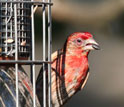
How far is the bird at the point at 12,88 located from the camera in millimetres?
6008

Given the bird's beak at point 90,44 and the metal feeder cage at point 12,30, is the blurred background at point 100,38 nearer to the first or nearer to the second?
the bird's beak at point 90,44

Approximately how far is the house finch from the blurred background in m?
2.09

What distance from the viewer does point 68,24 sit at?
390 inches

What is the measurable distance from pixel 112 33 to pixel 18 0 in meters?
4.07

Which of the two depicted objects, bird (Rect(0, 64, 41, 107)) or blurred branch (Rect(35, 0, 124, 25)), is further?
blurred branch (Rect(35, 0, 124, 25))

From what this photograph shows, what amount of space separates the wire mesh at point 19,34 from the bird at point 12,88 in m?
0.08

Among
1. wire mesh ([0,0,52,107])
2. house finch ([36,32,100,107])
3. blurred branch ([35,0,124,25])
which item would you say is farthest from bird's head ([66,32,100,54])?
blurred branch ([35,0,124,25])

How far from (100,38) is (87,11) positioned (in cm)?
31

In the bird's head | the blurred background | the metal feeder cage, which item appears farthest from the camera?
the blurred background

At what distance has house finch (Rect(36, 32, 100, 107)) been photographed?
725cm

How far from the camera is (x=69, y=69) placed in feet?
24.3

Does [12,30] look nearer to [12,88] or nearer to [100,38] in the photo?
[12,88]

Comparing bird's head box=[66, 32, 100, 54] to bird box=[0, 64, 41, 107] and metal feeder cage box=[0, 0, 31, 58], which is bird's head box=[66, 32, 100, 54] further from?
bird box=[0, 64, 41, 107]

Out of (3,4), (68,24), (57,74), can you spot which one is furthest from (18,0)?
(68,24)
